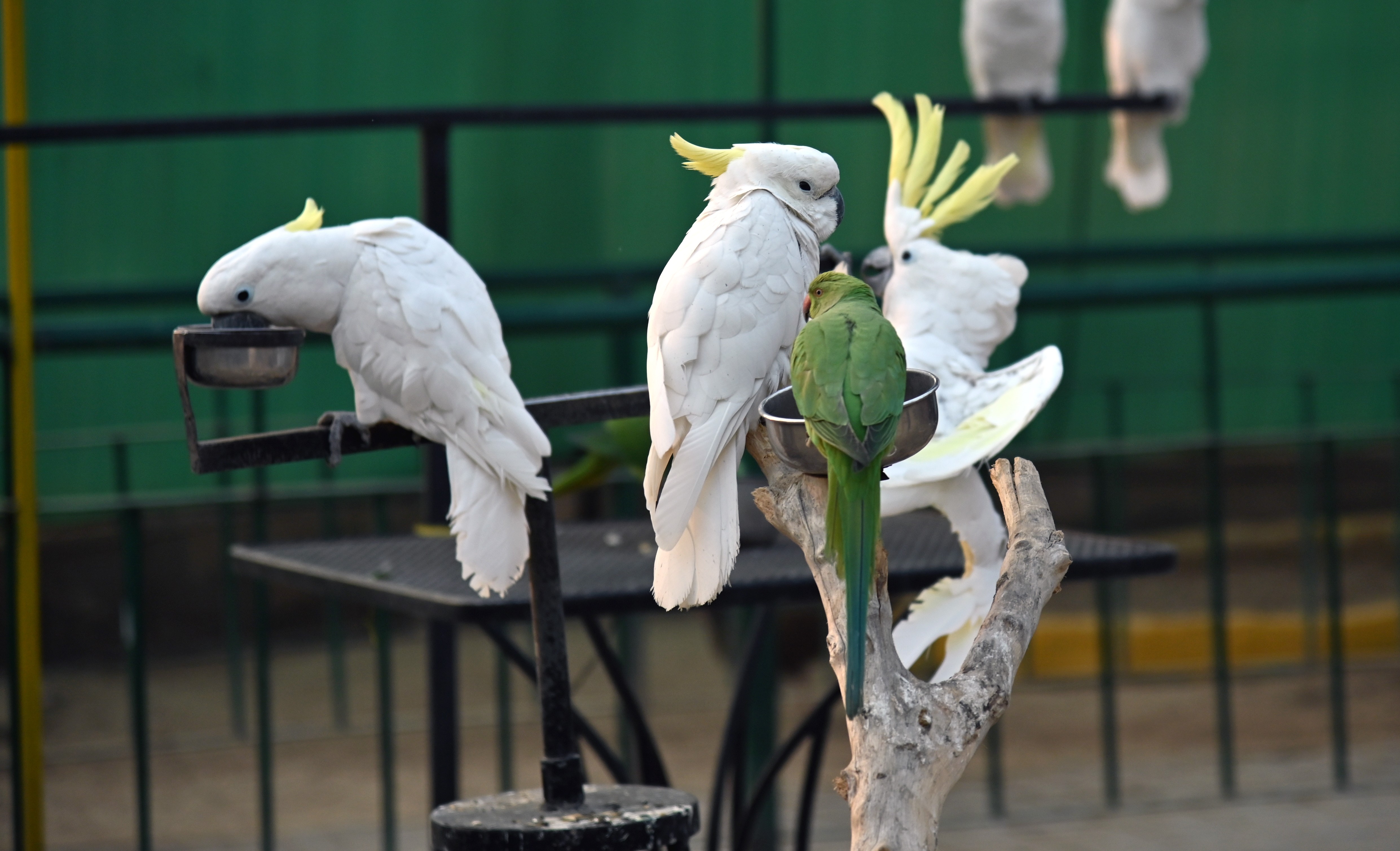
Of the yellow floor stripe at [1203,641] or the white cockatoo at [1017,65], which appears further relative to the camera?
the yellow floor stripe at [1203,641]

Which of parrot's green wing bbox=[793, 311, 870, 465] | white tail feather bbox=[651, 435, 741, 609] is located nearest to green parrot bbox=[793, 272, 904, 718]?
parrot's green wing bbox=[793, 311, 870, 465]

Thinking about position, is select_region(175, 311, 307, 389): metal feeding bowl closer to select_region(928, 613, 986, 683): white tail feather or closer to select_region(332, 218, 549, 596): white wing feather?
select_region(332, 218, 549, 596): white wing feather

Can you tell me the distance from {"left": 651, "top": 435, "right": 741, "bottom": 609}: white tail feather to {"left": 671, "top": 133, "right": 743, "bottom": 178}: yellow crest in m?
0.27

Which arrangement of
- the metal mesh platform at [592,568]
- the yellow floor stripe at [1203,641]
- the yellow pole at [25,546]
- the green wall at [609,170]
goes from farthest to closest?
the yellow floor stripe at [1203,641]
the green wall at [609,170]
the yellow pole at [25,546]
the metal mesh platform at [592,568]

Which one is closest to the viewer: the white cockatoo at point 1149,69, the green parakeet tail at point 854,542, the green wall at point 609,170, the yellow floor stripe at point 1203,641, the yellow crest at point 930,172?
the green parakeet tail at point 854,542

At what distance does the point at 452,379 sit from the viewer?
149cm

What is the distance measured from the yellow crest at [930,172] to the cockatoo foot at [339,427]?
0.66 m

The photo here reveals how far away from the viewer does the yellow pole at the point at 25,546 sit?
240cm

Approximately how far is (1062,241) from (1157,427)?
0.73 m

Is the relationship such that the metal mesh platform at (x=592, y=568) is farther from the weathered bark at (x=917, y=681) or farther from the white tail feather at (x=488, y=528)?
the weathered bark at (x=917, y=681)

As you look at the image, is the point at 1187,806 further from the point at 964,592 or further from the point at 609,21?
the point at 609,21

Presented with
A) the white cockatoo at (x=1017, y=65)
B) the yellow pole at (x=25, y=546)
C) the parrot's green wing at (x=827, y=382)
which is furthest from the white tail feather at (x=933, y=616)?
the white cockatoo at (x=1017, y=65)

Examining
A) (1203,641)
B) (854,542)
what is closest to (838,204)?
(854,542)

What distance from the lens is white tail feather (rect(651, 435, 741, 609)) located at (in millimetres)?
1229
